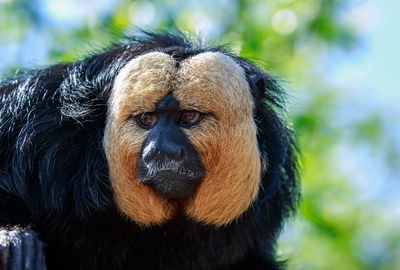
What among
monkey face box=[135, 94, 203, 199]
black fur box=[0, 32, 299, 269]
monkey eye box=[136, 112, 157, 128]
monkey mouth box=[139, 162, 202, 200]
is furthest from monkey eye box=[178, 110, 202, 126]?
black fur box=[0, 32, 299, 269]

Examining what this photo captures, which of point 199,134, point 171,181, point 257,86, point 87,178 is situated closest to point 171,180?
point 171,181

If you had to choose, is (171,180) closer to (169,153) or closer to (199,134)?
(169,153)

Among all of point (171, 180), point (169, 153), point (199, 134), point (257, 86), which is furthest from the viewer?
point (257, 86)

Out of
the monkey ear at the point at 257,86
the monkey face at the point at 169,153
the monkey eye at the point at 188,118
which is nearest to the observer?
the monkey face at the point at 169,153

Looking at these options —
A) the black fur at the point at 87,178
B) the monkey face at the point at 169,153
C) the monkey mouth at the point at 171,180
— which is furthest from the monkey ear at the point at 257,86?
the monkey mouth at the point at 171,180

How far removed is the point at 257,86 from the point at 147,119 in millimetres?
816

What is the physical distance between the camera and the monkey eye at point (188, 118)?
341cm

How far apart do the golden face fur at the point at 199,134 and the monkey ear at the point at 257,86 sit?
7cm

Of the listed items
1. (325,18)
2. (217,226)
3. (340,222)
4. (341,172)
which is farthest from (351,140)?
(217,226)

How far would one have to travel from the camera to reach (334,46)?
7918 millimetres

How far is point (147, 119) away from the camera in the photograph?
3.44m

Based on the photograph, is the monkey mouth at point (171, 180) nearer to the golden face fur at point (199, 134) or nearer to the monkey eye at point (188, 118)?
the golden face fur at point (199, 134)

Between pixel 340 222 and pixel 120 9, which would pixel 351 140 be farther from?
pixel 120 9

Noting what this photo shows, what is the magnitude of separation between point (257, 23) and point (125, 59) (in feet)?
13.1
